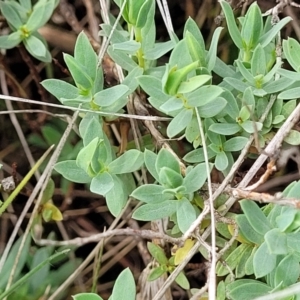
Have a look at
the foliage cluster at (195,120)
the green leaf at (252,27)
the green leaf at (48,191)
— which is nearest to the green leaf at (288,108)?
the foliage cluster at (195,120)

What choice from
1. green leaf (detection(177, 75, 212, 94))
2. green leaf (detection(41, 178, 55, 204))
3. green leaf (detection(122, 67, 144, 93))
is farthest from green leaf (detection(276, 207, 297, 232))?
green leaf (detection(41, 178, 55, 204))

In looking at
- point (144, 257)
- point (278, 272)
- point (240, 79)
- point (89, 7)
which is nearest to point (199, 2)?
point (89, 7)

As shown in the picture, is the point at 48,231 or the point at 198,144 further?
the point at 48,231

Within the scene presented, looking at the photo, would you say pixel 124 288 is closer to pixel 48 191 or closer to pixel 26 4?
pixel 48 191

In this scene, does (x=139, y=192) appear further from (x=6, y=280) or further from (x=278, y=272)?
(x=6, y=280)

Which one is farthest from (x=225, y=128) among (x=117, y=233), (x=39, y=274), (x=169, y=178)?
(x=39, y=274)

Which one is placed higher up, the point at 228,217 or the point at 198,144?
the point at 198,144
